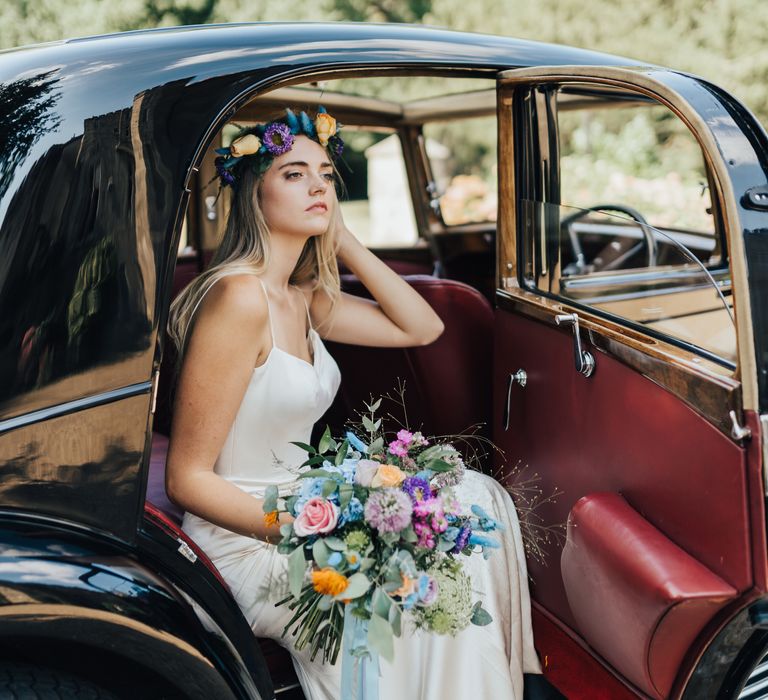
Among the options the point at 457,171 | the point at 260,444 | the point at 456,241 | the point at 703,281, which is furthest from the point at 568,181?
the point at 260,444

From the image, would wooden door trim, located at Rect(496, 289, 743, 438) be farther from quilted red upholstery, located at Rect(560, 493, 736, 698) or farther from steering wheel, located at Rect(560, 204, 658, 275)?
steering wheel, located at Rect(560, 204, 658, 275)

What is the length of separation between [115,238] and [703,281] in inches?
74.5

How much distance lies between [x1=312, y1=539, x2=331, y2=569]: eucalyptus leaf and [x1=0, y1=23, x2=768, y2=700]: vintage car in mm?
248

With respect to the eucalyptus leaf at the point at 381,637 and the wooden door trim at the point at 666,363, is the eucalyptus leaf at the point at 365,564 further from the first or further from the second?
the wooden door trim at the point at 666,363

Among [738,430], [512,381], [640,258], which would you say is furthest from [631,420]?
[640,258]

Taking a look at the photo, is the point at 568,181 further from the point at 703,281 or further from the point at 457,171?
the point at 703,281

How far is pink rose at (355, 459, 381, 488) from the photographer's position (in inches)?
71.6

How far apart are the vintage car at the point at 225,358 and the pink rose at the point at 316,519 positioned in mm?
242

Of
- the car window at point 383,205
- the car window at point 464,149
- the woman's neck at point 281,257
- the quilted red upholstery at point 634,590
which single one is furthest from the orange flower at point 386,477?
the car window at point 464,149

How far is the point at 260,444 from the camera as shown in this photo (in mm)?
2312

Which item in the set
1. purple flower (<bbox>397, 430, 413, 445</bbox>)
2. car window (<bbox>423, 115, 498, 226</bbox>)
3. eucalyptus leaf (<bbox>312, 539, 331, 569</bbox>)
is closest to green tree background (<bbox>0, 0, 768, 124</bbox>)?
car window (<bbox>423, 115, 498, 226</bbox>)

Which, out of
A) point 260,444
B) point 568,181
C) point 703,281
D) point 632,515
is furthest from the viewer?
point 568,181

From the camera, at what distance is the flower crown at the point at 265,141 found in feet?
7.48

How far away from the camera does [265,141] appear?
229cm
